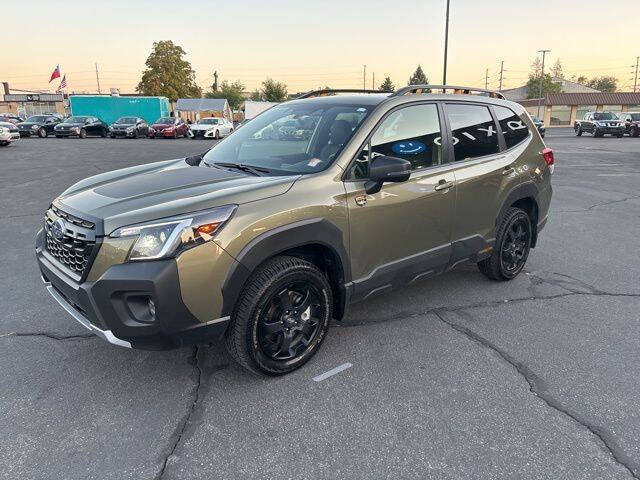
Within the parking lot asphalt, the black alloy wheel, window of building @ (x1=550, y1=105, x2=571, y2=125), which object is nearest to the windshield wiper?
the black alloy wheel

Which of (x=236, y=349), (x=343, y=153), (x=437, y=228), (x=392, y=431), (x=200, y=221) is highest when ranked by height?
(x=343, y=153)

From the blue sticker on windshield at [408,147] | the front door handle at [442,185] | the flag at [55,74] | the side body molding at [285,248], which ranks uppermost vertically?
the flag at [55,74]

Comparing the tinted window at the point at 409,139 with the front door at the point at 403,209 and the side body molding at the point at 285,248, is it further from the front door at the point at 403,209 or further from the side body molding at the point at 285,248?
the side body molding at the point at 285,248

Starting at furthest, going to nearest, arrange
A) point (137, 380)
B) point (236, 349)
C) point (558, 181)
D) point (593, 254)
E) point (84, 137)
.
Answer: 1. point (84, 137)
2. point (558, 181)
3. point (593, 254)
4. point (137, 380)
5. point (236, 349)

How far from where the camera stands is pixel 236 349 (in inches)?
111

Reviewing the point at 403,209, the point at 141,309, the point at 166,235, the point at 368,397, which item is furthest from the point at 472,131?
the point at 141,309

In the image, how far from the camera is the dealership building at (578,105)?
6106 cm

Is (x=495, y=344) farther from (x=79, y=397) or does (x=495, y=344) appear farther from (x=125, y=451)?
(x=79, y=397)

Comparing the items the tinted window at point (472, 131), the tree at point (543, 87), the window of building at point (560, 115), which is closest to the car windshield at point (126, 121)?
the tinted window at point (472, 131)

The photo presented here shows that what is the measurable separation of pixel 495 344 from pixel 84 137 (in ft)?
114

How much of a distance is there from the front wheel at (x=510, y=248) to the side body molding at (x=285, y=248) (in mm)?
2049

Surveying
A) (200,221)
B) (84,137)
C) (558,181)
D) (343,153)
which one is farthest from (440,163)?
(84,137)

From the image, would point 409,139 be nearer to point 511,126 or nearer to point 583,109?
point 511,126

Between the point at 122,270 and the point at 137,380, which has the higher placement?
the point at 122,270
